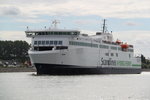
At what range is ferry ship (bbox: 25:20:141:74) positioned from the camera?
9250 cm

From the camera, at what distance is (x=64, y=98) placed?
48.1 m

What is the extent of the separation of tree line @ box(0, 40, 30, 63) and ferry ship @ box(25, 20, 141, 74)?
238 ft

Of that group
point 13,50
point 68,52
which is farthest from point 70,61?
point 13,50

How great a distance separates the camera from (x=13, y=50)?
18512 centimetres

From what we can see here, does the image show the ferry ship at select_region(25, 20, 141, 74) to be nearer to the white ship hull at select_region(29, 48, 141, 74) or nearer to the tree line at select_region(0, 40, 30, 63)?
the white ship hull at select_region(29, 48, 141, 74)

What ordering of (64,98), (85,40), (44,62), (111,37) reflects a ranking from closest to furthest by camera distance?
1. (64,98)
2. (44,62)
3. (85,40)
4. (111,37)

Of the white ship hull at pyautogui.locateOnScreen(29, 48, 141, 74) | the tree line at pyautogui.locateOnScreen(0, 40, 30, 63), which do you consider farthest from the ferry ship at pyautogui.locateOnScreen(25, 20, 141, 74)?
the tree line at pyautogui.locateOnScreen(0, 40, 30, 63)

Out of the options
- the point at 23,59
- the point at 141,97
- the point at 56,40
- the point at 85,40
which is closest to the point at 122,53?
the point at 85,40

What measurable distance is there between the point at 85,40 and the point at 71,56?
26.2 ft

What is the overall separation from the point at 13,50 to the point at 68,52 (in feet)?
306

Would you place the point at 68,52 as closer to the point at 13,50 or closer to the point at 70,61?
the point at 70,61

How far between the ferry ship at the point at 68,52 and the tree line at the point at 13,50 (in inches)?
2854

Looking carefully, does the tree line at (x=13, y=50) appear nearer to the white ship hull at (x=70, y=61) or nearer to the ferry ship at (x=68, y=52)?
the ferry ship at (x=68, y=52)

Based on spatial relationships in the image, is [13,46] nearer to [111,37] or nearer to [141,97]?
[111,37]
